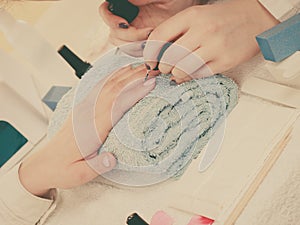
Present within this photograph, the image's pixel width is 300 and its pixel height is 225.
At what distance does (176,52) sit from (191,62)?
0.08ft

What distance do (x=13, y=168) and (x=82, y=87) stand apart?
167 millimetres

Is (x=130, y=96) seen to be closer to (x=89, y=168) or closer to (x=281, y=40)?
(x=89, y=168)

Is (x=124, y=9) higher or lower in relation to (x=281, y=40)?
higher

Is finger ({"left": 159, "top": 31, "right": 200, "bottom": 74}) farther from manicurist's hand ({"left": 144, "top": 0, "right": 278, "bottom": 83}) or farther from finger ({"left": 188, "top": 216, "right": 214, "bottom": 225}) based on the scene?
finger ({"left": 188, "top": 216, "right": 214, "bottom": 225})

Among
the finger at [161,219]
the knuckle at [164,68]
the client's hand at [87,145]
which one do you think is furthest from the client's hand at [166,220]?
the knuckle at [164,68]

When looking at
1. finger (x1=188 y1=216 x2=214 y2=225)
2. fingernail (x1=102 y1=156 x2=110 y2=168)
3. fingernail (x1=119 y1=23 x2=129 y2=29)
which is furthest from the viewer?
fingernail (x1=119 y1=23 x2=129 y2=29)

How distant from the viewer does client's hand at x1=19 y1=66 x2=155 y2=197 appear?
0.72 metres

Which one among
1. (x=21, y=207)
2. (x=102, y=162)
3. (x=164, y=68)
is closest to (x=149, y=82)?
(x=164, y=68)

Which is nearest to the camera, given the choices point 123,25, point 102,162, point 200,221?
point 200,221

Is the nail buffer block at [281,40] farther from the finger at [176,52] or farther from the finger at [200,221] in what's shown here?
the finger at [200,221]

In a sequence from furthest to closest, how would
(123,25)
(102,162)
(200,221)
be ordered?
(123,25)
(102,162)
(200,221)

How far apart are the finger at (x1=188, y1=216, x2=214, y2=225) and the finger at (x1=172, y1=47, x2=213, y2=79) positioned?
0.21 metres

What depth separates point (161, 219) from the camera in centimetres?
64

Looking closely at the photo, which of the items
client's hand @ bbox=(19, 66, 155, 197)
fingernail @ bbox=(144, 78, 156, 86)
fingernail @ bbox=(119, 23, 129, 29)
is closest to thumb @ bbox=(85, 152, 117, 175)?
client's hand @ bbox=(19, 66, 155, 197)
